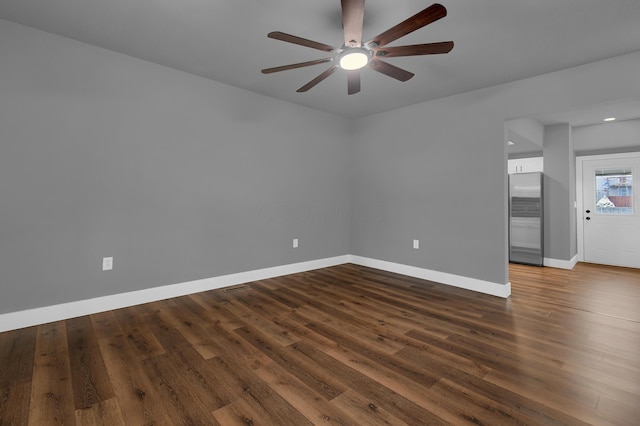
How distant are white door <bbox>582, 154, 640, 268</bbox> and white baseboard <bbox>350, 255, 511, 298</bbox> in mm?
3384


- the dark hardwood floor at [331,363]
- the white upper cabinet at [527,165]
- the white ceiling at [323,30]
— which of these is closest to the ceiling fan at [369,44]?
the white ceiling at [323,30]

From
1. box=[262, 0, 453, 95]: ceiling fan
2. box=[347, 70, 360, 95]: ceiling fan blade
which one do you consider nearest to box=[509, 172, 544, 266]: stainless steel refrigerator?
box=[262, 0, 453, 95]: ceiling fan

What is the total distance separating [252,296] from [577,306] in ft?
11.8

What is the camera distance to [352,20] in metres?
1.85

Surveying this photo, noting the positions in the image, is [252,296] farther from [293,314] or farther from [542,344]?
[542,344]

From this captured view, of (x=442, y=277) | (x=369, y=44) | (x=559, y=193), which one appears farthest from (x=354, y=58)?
(x=559, y=193)

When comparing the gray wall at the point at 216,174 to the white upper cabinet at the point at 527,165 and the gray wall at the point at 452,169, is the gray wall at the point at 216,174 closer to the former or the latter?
the gray wall at the point at 452,169

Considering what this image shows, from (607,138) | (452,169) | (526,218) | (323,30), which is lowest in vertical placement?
(526,218)

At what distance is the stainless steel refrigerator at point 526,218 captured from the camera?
208 inches

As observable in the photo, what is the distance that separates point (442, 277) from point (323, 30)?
11.0ft

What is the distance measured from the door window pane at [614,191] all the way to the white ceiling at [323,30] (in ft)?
11.8

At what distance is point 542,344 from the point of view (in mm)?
2367

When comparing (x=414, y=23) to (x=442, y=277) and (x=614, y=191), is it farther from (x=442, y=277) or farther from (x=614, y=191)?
(x=614, y=191)

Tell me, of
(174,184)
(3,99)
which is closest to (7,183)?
(3,99)
